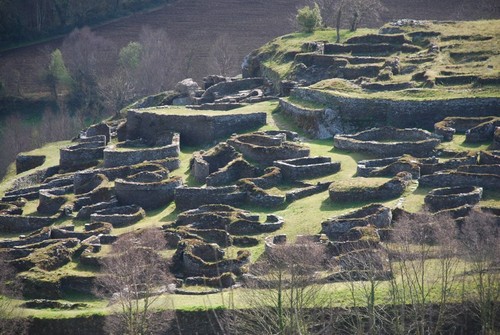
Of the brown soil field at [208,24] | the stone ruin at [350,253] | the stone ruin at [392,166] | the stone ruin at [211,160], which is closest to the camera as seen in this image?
the stone ruin at [350,253]

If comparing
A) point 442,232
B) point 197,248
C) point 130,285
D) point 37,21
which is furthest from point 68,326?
point 37,21

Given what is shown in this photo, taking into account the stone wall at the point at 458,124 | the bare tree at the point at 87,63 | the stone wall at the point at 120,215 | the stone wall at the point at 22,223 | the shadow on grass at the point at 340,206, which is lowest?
the bare tree at the point at 87,63

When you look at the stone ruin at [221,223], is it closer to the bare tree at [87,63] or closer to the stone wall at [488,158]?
the stone wall at [488,158]

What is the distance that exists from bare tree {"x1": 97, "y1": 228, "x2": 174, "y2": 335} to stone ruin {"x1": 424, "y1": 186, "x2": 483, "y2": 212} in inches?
505

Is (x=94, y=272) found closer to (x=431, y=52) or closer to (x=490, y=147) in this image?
(x=490, y=147)

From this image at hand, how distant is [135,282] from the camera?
52.1 meters

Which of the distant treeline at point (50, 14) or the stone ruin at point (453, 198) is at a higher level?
the stone ruin at point (453, 198)

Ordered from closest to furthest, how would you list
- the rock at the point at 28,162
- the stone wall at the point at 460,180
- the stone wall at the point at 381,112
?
the stone wall at the point at 460,180 → the stone wall at the point at 381,112 → the rock at the point at 28,162

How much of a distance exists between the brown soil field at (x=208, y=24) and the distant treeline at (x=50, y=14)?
2.28 metres

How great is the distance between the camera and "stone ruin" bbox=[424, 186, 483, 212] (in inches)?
2283

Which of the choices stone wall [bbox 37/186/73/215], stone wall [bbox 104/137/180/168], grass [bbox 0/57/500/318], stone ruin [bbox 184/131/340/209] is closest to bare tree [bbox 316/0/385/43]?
grass [bbox 0/57/500/318]

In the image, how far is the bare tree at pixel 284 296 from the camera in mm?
45325

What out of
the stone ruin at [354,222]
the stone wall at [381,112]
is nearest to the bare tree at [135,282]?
the stone ruin at [354,222]

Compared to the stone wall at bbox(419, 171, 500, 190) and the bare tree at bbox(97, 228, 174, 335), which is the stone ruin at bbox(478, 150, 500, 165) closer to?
the stone wall at bbox(419, 171, 500, 190)
